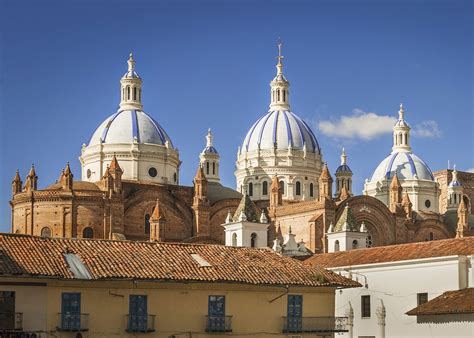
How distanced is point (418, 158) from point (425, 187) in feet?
11.6

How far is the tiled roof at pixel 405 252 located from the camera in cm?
4050

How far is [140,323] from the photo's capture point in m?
30.0

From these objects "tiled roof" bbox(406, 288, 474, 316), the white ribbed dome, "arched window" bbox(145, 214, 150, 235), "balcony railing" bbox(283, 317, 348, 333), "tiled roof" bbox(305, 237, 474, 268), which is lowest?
Answer: "balcony railing" bbox(283, 317, 348, 333)

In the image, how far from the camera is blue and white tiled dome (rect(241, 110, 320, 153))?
83312mm

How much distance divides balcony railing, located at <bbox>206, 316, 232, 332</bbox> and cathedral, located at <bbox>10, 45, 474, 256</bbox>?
2952 centimetres

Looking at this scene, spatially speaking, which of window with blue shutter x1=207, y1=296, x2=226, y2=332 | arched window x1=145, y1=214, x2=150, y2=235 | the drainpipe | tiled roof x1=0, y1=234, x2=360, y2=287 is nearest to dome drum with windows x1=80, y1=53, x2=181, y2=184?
arched window x1=145, y1=214, x2=150, y2=235

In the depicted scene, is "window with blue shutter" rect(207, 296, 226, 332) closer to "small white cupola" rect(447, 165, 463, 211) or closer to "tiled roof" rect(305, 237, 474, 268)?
"tiled roof" rect(305, 237, 474, 268)

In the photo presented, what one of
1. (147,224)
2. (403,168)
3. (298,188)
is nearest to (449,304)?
(147,224)

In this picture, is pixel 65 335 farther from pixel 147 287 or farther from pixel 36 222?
pixel 36 222

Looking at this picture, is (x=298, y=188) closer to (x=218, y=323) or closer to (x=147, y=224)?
(x=147, y=224)

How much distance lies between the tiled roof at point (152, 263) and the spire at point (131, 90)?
41.7m

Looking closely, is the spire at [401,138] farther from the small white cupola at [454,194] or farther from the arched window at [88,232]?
the arched window at [88,232]

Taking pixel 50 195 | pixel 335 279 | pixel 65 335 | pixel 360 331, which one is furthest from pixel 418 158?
pixel 65 335

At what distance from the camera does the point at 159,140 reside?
241 feet
